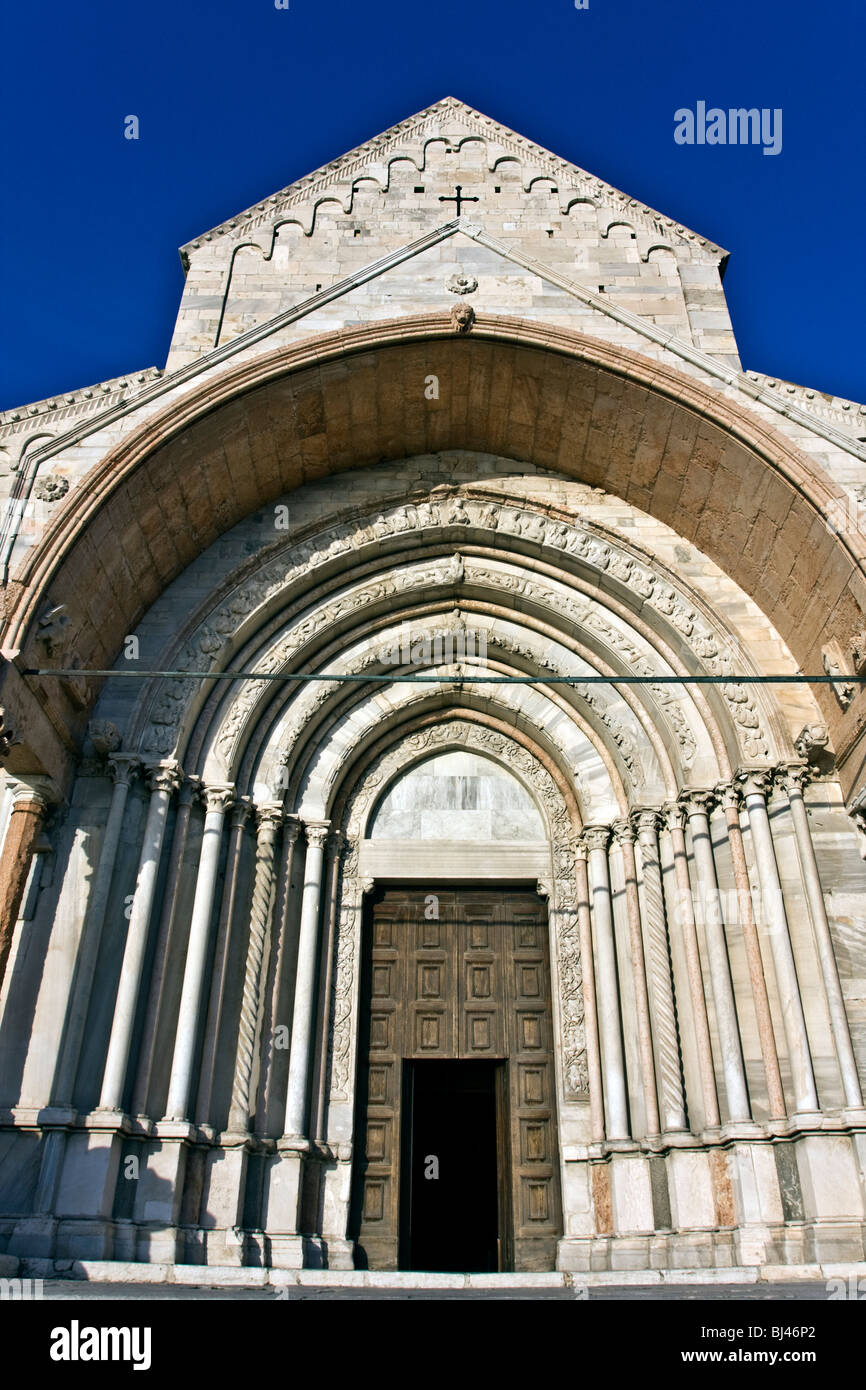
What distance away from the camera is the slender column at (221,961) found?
25.0 ft

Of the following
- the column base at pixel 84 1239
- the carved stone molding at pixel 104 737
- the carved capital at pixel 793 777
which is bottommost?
the column base at pixel 84 1239

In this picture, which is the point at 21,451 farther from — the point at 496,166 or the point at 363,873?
the point at 496,166

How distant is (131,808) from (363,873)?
2168 millimetres

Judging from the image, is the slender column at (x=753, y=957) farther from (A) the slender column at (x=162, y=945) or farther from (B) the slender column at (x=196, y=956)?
(A) the slender column at (x=162, y=945)

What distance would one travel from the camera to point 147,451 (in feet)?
27.5

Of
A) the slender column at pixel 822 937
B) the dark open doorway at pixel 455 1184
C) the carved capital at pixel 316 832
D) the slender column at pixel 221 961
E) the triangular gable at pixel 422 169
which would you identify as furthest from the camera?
the dark open doorway at pixel 455 1184

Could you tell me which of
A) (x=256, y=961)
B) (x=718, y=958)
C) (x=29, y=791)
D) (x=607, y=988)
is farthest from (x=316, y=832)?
(x=718, y=958)

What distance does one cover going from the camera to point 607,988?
8.35m

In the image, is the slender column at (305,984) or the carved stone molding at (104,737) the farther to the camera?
the carved stone molding at (104,737)

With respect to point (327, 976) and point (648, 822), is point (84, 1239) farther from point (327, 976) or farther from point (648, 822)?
point (648, 822)

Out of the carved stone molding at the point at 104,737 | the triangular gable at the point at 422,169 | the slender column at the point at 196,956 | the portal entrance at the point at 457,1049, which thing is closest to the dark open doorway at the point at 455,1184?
the portal entrance at the point at 457,1049

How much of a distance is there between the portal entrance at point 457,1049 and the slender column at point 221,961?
4.47 feet
